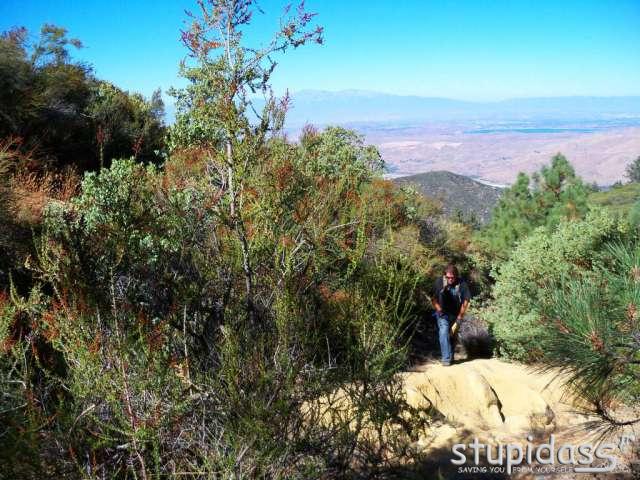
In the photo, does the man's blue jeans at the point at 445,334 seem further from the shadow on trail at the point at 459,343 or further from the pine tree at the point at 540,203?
the pine tree at the point at 540,203

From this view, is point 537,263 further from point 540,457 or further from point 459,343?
point 540,457

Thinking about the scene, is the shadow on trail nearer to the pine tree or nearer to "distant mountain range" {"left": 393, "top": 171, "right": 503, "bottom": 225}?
the pine tree

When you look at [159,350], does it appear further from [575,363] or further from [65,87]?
[65,87]

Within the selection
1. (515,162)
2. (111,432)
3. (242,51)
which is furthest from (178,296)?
(515,162)

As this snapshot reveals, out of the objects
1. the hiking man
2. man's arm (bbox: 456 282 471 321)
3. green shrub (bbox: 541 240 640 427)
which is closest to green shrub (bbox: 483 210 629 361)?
the hiking man

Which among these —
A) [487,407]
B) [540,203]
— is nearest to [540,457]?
[487,407]

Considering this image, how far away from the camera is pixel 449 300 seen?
23.4 feet

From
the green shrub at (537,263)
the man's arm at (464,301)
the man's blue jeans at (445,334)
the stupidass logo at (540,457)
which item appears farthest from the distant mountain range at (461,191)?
the stupidass logo at (540,457)

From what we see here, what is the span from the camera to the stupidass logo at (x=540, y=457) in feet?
13.3

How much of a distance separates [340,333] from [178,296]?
3.93 feet

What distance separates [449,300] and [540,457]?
115 inches

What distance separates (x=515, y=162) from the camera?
15738 cm

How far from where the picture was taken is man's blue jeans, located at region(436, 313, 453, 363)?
7184 mm

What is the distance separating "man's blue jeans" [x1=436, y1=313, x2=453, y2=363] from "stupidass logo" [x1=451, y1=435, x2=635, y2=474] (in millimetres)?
2510
